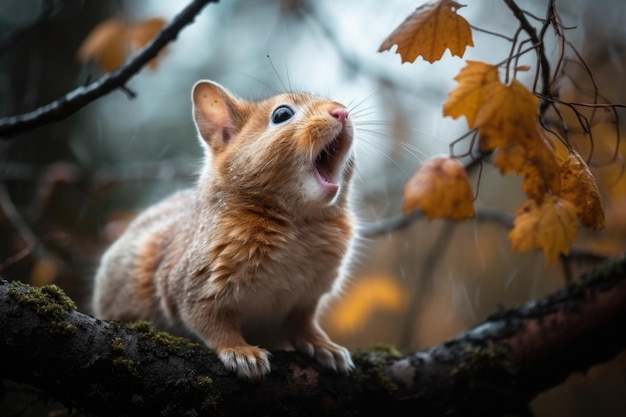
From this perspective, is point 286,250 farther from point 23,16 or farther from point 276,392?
point 23,16

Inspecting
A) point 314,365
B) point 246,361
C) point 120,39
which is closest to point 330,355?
point 314,365

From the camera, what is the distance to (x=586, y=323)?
337cm

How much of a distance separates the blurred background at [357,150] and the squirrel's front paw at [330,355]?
0.77 meters

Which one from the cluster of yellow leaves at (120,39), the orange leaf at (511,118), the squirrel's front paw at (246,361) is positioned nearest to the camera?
A: the orange leaf at (511,118)

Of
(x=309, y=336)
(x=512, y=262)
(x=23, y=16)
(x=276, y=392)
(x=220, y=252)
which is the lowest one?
(x=276, y=392)

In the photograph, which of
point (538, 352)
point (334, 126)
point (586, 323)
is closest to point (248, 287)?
point (334, 126)

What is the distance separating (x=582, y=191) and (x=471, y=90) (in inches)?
24.5

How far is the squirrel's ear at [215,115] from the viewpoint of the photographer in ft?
11.6

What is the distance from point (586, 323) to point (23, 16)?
267 inches

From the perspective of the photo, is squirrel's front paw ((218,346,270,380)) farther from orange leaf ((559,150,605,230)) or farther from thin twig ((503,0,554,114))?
thin twig ((503,0,554,114))

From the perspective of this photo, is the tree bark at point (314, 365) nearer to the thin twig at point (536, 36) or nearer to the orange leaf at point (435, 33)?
the thin twig at point (536, 36)

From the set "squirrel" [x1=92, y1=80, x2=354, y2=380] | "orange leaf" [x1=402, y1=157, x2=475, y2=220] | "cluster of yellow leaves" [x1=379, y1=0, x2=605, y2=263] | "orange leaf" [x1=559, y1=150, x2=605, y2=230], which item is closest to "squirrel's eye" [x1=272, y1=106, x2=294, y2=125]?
"squirrel" [x1=92, y1=80, x2=354, y2=380]

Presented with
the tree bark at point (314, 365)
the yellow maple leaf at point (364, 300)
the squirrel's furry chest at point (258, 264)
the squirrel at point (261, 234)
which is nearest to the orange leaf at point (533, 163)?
the squirrel at point (261, 234)

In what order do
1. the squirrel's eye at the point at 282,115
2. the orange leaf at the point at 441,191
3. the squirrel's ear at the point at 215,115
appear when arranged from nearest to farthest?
the orange leaf at the point at 441,191
the squirrel's eye at the point at 282,115
the squirrel's ear at the point at 215,115
